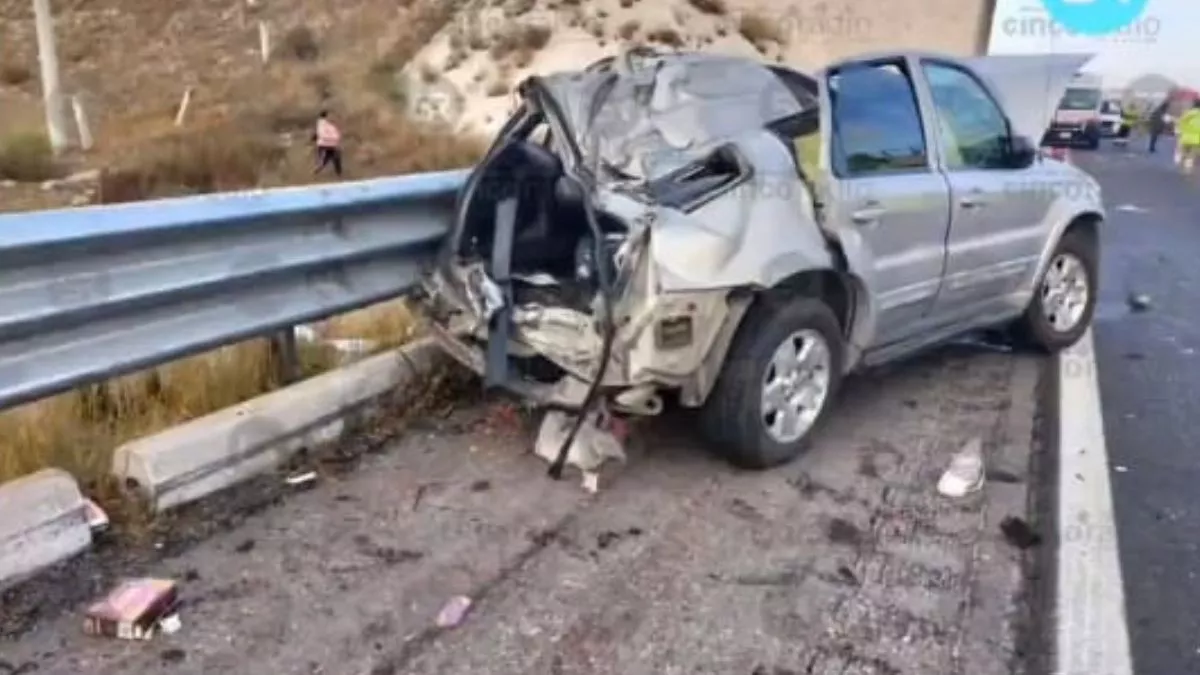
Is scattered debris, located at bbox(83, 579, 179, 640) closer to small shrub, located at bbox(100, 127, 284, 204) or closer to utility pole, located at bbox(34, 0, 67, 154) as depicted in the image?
small shrub, located at bbox(100, 127, 284, 204)

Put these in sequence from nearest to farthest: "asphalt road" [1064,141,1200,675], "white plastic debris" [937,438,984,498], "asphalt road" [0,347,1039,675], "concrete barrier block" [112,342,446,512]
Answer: "asphalt road" [0,347,1039,675] → "asphalt road" [1064,141,1200,675] → "concrete barrier block" [112,342,446,512] → "white plastic debris" [937,438,984,498]

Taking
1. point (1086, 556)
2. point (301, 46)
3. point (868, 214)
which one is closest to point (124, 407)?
point (868, 214)

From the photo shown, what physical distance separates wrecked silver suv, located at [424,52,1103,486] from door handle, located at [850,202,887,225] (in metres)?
0.01

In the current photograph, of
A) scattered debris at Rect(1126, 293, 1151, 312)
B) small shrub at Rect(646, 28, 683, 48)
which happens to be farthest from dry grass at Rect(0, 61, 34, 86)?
scattered debris at Rect(1126, 293, 1151, 312)

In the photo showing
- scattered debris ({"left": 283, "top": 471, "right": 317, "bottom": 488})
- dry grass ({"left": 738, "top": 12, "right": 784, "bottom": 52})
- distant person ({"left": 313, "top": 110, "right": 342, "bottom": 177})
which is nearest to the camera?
scattered debris ({"left": 283, "top": 471, "right": 317, "bottom": 488})

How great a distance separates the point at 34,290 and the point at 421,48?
30.0 m

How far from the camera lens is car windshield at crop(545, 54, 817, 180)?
5.02m

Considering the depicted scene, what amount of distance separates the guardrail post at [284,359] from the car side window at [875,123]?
2.37 metres

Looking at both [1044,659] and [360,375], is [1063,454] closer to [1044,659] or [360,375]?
[1044,659]

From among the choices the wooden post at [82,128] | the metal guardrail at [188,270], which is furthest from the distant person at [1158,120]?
the metal guardrail at [188,270]

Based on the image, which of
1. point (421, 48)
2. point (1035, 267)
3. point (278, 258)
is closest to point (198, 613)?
point (278, 258)

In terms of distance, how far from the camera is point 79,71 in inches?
1410

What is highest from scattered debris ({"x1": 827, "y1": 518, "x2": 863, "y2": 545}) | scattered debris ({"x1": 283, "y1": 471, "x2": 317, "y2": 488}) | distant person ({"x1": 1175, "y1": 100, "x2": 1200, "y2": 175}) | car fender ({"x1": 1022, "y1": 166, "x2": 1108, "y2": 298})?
car fender ({"x1": 1022, "y1": 166, "x2": 1108, "y2": 298})

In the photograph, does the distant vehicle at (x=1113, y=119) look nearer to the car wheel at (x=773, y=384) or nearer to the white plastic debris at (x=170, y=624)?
the car wheel at (x=773, y=384)
